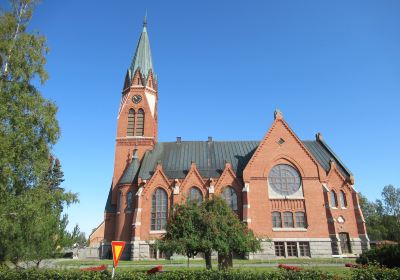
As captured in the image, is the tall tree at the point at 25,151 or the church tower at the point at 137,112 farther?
the church tower at the point at 137,112

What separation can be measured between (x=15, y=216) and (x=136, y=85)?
118ft

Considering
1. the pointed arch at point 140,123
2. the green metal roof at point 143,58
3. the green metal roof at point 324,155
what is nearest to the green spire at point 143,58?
the green metal roof at point 143,58

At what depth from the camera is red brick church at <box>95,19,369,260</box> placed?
38.0m

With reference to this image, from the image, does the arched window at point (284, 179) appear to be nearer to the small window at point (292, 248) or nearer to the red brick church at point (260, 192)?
the red brick church at point (260, 192)

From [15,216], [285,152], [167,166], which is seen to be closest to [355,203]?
[285,152]

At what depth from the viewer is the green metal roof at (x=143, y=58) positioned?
52.7 m

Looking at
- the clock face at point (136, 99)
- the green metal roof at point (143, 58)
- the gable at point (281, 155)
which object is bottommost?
the gable at point (281, 155)

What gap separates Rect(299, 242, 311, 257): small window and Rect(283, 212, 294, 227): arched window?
245 cm

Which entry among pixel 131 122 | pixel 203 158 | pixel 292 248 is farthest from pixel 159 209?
pixel 292 248

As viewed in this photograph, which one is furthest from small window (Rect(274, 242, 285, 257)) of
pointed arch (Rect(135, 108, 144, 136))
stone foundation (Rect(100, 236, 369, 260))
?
pointed arch (Rect(135, 108, 144, 136))

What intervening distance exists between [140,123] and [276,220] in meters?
24.7

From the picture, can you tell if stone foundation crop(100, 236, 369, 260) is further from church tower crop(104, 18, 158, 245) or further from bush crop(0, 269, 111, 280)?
bush crop(0, 269, 111, 280)

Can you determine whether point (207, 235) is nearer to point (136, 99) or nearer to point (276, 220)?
point (276, 220)

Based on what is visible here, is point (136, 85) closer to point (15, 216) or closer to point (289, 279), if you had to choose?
point (15, 216)
